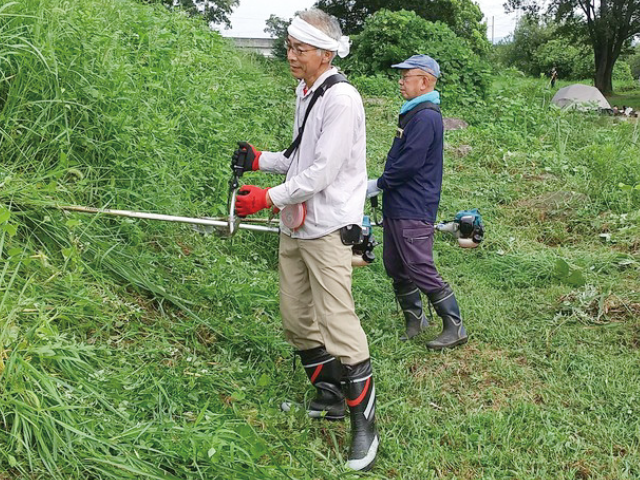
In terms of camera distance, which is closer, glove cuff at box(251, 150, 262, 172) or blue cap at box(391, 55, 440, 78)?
glove cuff at box(251, 150, 262, 172)

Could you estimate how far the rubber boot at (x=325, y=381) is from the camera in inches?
144

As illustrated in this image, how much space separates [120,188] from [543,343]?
114 inches

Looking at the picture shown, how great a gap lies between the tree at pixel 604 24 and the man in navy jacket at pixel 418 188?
27.8 m

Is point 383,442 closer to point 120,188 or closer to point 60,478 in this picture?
point 60,478

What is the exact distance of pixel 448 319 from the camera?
4605mm

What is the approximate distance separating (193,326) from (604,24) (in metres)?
29.8

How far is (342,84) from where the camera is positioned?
323 cm

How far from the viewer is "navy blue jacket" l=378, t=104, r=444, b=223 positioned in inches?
175

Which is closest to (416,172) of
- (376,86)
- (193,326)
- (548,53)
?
(193,326)

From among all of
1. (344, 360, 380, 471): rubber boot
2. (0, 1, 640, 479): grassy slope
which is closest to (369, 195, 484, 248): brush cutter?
(0, 1, 640, 479): grassy slope

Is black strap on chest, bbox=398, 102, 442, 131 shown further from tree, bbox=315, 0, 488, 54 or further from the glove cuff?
tree, bbox=315, 0, 488, 54

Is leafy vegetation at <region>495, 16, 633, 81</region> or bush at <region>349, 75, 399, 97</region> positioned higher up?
leafy vegetation at <region>495, 16, 633, 81</region>

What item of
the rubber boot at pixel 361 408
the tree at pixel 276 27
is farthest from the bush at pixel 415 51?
the rubber boot at pixel 361 408

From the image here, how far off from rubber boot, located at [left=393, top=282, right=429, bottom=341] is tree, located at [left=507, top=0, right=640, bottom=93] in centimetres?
2794
